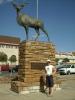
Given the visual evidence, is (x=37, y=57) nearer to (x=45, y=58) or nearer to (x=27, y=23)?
(x=45, y=58)

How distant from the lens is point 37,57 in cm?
1667

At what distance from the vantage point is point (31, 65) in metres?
16.4

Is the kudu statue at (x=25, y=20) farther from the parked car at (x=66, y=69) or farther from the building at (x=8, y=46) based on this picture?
the building at (x=8, y=46)

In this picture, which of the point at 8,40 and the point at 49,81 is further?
the point at 8,40

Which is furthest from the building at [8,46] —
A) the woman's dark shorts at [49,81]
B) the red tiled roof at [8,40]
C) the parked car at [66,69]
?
the woman's dark shorts at [49,81]

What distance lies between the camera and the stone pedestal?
1600 centimetres

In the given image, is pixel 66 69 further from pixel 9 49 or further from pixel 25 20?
pixel 9 49

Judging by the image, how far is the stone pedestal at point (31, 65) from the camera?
630 inches

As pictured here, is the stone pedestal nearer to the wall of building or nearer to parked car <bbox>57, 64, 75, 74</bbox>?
parked car <bbox>57, 64, 75, 74</bbox>

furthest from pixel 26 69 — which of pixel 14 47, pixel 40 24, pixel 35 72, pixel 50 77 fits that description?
pixel 14 47

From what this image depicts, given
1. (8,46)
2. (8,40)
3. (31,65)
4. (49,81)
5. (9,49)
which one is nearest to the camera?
(49,81)

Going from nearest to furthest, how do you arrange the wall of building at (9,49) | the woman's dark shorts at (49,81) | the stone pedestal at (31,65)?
1. the woman's dark shorts at (49,81)
2. the stone pedestal at (31,65)
3. the wall of building at (9,49)

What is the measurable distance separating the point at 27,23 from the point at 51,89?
402 cm

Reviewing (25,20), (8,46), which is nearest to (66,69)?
(25,20)
